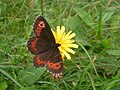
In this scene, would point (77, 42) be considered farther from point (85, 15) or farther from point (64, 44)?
point (85, 15)

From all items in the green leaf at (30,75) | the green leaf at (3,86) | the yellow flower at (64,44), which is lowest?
the green leaf at (3,86)

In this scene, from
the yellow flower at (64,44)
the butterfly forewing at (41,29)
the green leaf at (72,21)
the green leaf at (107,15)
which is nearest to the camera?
the butterfly forewing at (41,29)

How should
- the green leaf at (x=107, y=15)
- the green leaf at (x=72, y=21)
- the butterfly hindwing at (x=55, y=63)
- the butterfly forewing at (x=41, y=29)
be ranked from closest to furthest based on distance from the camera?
1. the butterfly hindwing at (x=55, y=63)
2. the butterfly forewing at (x=41, y=29)
3. the green leaf at (x=72, y=21)
4. the green leaf at (x=107, y=15)

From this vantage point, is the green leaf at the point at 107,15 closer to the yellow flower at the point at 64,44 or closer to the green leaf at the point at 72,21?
the green leaf at the point at 72,21

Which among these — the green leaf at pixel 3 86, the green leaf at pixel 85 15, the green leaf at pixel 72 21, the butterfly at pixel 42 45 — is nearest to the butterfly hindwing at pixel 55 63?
the butterfly at pixel 42 45

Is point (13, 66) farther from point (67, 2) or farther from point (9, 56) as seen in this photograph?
Result: point (67, 2)

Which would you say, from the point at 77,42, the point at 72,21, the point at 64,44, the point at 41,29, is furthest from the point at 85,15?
the point at 41,29

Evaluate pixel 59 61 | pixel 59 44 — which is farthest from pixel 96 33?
pixel 59 61
